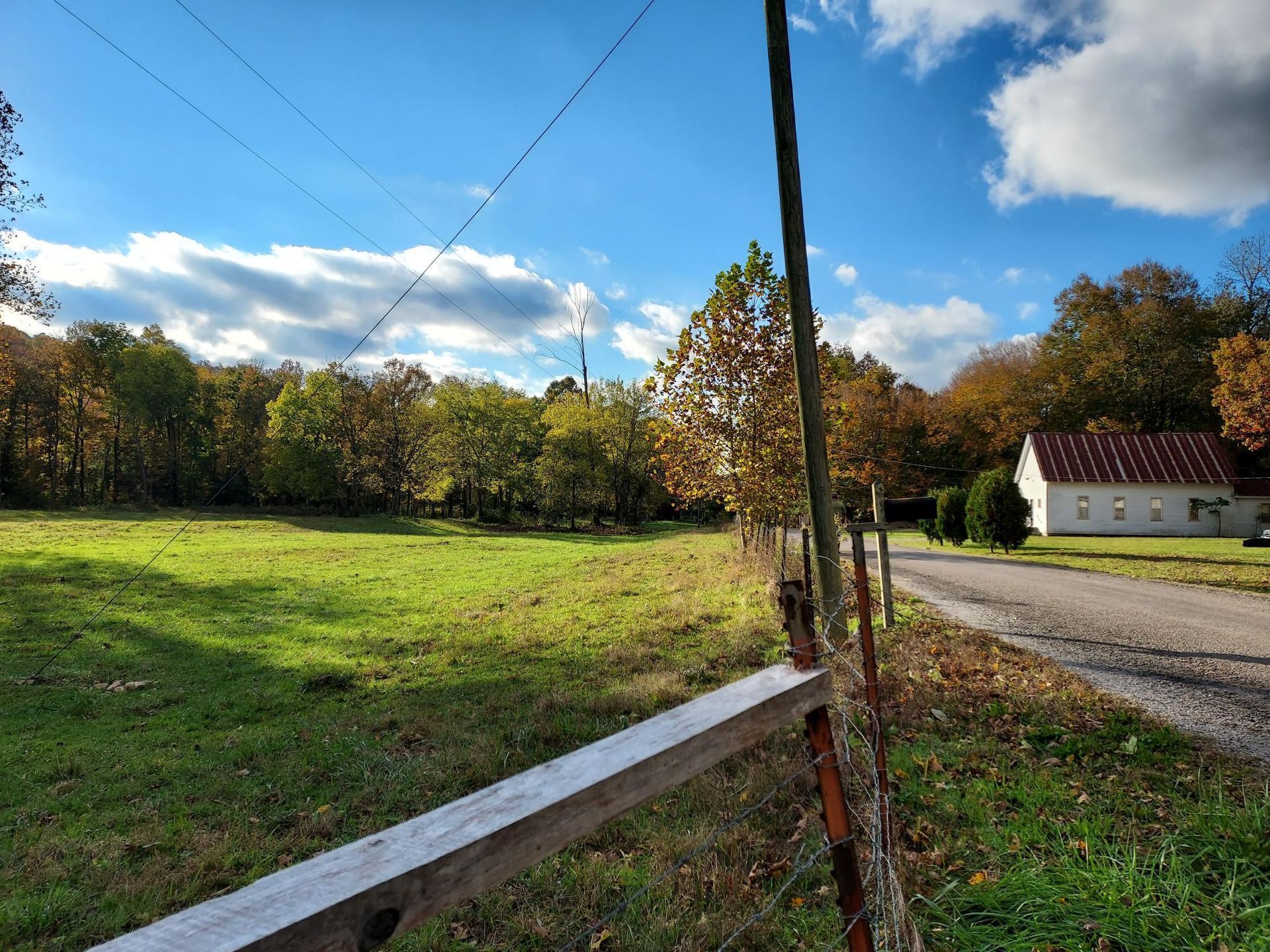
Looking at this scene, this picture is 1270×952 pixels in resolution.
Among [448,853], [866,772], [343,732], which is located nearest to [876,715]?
[866,772]

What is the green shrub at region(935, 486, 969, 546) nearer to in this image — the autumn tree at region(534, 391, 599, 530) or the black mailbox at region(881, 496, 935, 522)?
the black mailbox at region(881, 496, 935, 522)

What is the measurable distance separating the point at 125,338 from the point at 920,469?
6023cm

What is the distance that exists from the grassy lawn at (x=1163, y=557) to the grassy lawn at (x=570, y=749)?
387 inches

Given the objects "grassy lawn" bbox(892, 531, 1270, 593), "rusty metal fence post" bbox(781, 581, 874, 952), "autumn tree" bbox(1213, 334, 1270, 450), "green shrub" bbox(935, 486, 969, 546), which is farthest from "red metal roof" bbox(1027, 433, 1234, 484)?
"rusty metal fence post" bbox(781, 581, 874, 952)

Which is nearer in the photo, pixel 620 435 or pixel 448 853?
pixel 448 853

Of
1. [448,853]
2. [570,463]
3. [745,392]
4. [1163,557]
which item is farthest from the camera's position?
[570,463]

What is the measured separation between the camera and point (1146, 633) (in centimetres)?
788

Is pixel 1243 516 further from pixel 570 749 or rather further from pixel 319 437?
pixel 319 437

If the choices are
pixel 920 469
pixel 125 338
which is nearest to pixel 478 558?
pixel 920 469

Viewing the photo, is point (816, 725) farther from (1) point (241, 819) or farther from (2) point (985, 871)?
(1) point (241, 819)

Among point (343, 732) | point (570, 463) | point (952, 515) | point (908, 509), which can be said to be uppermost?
point (570, 463)

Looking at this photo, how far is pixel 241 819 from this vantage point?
4.24 metres

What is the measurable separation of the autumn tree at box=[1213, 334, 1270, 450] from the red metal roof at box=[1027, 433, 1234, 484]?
6934mm

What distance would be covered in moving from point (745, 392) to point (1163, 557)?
16584 millimetres
